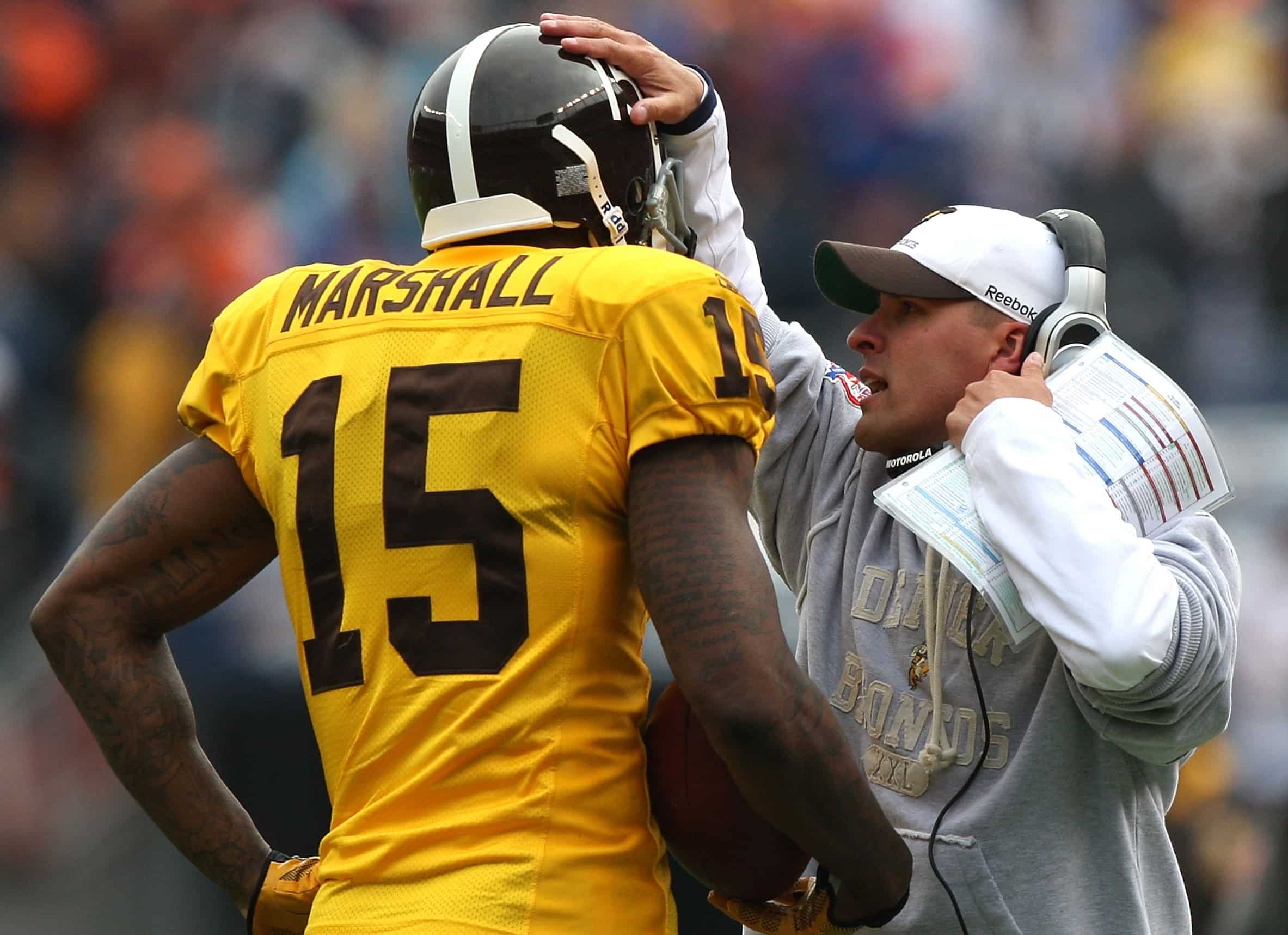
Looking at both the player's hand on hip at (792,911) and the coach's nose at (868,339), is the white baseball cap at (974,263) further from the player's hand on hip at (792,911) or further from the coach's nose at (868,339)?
the player's hand on hip at (792,911)

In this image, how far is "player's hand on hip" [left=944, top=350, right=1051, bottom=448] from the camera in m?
2.36

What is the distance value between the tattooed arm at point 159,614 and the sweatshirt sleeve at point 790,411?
88 cm

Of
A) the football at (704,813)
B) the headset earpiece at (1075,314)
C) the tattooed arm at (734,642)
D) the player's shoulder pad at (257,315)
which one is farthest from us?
the headset earpiece at (1075,314)

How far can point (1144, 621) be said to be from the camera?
6.99ft

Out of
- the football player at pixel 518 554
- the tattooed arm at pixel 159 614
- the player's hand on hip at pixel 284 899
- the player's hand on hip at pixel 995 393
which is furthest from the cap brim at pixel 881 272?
the player's hand on hip at pixel 284 899

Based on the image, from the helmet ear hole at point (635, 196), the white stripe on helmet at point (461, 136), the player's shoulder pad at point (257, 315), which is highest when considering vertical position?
the white stripe on helmet at point (461, 136)

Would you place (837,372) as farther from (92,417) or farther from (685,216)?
(92,417)

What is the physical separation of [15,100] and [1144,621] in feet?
21.4

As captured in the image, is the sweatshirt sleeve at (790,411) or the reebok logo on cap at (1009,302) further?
the sweatshirt sleeve at (790,411)

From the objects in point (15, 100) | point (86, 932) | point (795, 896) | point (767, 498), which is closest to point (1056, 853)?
point (795, 896)

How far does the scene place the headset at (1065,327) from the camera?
236cm

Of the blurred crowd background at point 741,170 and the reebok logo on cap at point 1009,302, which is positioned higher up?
the reebok logo on cap at point 1009,302

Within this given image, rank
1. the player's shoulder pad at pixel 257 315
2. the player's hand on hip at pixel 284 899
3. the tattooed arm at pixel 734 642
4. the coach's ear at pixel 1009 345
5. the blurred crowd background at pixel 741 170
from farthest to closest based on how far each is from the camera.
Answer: the blurred crowd background at pixel 741 170 → the coach's ear at pixel 1009 345 → the player's hand on hip at pixel 284 899 → the player's shoulder pad at pixel 257 315 → the tattooed arm at pixel 734 642

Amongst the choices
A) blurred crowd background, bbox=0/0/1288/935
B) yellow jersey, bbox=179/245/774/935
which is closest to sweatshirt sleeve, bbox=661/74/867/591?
yellow jersey, bbox=179/245/774/935
